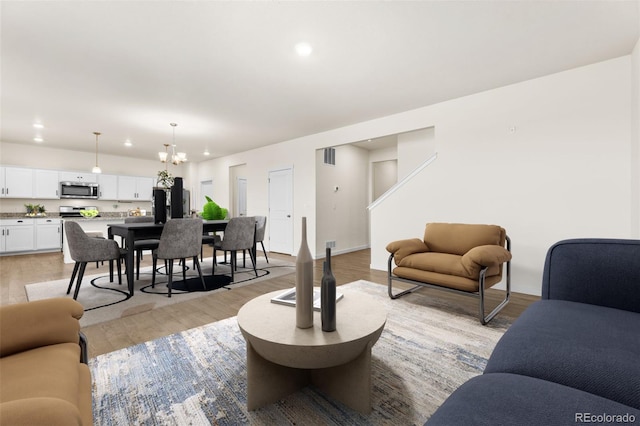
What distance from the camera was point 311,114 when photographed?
478 centimetres

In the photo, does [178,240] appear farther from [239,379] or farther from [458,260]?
[458,260]

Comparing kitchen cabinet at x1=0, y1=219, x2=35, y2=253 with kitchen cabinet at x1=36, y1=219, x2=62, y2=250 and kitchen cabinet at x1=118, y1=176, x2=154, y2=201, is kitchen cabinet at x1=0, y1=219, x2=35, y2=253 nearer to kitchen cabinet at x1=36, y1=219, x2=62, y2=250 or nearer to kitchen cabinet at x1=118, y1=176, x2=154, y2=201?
kitchen cabinet at x1=36, y1=219, x2=62, y2=250

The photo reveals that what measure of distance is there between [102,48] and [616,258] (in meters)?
4.25

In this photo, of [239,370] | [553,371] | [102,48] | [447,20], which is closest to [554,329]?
[553,371]

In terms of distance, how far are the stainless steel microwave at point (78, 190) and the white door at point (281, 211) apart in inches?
190

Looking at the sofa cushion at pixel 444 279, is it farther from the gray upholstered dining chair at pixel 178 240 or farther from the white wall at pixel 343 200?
the white wall at pixel 343 200

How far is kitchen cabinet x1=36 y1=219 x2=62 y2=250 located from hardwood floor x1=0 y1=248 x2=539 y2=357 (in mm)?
1521

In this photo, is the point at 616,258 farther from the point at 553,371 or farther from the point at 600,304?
the point at 553,371

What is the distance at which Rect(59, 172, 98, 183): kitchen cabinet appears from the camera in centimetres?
725

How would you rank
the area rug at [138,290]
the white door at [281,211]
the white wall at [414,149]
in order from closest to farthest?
1. the area rug at [138,290]
2. the white wall at [414,149]
3. the white door at [281,211]

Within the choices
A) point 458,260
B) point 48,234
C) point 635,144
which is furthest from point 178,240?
point 48,234

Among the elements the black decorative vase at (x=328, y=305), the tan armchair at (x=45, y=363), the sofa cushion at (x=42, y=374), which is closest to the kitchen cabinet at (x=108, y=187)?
the tan armchair at (x=45, y=363)

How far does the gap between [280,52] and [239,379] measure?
2825 mm

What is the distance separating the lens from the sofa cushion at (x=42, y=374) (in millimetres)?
824
